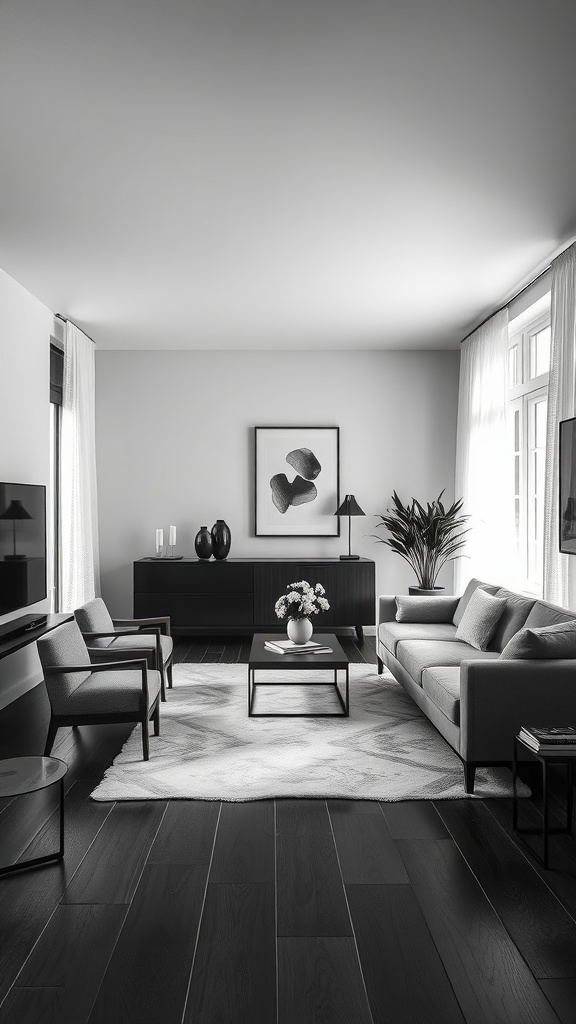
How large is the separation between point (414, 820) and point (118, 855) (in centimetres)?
121

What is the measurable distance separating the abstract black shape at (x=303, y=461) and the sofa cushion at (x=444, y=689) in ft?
12.7

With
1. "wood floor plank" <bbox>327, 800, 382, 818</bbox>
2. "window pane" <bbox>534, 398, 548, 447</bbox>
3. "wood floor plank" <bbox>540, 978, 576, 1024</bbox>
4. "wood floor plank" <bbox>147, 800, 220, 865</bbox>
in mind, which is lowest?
"wood floor plank" <bbox>327, 800, 382, 818</bbox>

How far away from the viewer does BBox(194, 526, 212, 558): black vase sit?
24.7 feet

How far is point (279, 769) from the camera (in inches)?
149

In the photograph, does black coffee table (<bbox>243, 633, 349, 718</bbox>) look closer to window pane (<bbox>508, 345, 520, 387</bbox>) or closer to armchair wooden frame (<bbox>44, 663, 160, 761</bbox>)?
armchair wooden frame (<bbox>44, 663, 160, 761</bbox>)

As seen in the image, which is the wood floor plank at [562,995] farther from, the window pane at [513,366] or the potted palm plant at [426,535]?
the potted palm plant at [426,535]

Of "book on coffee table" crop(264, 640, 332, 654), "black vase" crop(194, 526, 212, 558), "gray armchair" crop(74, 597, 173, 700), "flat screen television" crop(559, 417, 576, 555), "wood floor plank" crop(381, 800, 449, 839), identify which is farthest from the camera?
"black vase" crop(194, 526, 212, 558)

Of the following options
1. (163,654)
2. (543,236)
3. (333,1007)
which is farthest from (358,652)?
(333,1007)

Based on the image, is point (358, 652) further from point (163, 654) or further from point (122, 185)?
point (122, 185)

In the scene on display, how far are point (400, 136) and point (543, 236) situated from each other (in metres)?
1.63

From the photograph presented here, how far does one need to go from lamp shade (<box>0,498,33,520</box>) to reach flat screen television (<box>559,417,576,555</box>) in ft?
11.3

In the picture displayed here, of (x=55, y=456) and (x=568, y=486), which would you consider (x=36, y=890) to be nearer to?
(x=568, y=486)

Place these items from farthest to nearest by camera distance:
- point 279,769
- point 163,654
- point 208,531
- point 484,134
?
point 208,531, point 163,654, point 279,769, point 484,134

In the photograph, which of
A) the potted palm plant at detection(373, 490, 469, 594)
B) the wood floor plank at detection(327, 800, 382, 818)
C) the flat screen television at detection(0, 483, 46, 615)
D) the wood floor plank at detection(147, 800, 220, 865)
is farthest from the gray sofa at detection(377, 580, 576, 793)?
the potted palm plant at detection(373, 490, 469, 594)
